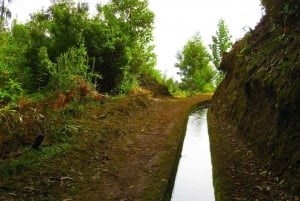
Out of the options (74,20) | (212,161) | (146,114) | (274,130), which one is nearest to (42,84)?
(74,20)

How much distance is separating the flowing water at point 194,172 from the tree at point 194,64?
3038 cm

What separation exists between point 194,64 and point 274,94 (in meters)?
36.3

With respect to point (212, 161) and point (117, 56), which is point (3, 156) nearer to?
point (212, 161)

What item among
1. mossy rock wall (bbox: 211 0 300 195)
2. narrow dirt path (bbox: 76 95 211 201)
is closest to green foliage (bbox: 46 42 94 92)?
narrow dirt path (bbox: 76 95 211 201)

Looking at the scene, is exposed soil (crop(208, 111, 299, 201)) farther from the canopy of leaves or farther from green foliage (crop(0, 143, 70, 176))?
the canopy of leaves

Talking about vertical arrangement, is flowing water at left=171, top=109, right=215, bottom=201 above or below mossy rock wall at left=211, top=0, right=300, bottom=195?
below

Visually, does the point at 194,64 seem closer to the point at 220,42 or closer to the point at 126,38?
the point at 220,42

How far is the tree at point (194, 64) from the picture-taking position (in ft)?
146

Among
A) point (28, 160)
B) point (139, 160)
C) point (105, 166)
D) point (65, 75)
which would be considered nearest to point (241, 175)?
point (139, 160)

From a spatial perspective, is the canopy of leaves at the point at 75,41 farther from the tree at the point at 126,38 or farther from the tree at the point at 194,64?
the tree at the point at 194,64

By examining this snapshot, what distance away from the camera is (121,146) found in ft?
36.8

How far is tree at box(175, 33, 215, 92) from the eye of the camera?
4447 cm

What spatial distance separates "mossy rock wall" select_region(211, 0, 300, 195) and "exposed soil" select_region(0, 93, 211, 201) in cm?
224

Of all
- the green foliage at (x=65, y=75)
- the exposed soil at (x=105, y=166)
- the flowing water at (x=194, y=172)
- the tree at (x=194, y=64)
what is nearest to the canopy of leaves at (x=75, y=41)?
the green foliage at (x=65, y=75)
